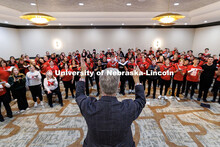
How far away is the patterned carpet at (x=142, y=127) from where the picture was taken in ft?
10.1

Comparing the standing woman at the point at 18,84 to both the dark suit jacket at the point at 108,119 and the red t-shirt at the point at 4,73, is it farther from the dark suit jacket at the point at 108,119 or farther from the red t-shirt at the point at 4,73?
the dark suit jacket at the point at 108,119

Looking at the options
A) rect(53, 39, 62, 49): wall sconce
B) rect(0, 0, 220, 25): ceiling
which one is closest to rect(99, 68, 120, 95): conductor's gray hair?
rect(0, 0, 220, 25): ceiling

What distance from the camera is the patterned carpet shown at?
10.1 ft

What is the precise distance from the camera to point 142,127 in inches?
142

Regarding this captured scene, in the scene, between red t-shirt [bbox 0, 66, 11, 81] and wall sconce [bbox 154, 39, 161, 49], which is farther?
wall sconce [bbox 154, 39, 161, 49]

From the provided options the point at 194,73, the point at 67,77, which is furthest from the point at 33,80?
the point at 194,73

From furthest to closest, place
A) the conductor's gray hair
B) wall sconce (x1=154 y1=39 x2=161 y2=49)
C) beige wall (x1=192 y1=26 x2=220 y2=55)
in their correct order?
wall sconce (x1=154 y1=39 x2=161 y2=49) < beige wall (x1=192 y1=26 x2=220 y2=55) < the conductor's gray hair

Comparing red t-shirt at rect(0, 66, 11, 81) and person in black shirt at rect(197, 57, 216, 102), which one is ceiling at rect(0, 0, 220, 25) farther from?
red t-shirt at rect(0, 66, 11, 81)

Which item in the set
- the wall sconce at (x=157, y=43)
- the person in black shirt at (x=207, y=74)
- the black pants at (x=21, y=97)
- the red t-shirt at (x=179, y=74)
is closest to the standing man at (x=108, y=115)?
the black pants at (x=21, y=97)

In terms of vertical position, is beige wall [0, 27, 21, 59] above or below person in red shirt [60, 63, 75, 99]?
above

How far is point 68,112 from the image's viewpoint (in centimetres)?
448

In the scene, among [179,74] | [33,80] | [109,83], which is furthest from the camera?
[179,74]

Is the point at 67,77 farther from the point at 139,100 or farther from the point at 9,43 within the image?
the point at 9,43

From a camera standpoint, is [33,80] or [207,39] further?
[207,39]
